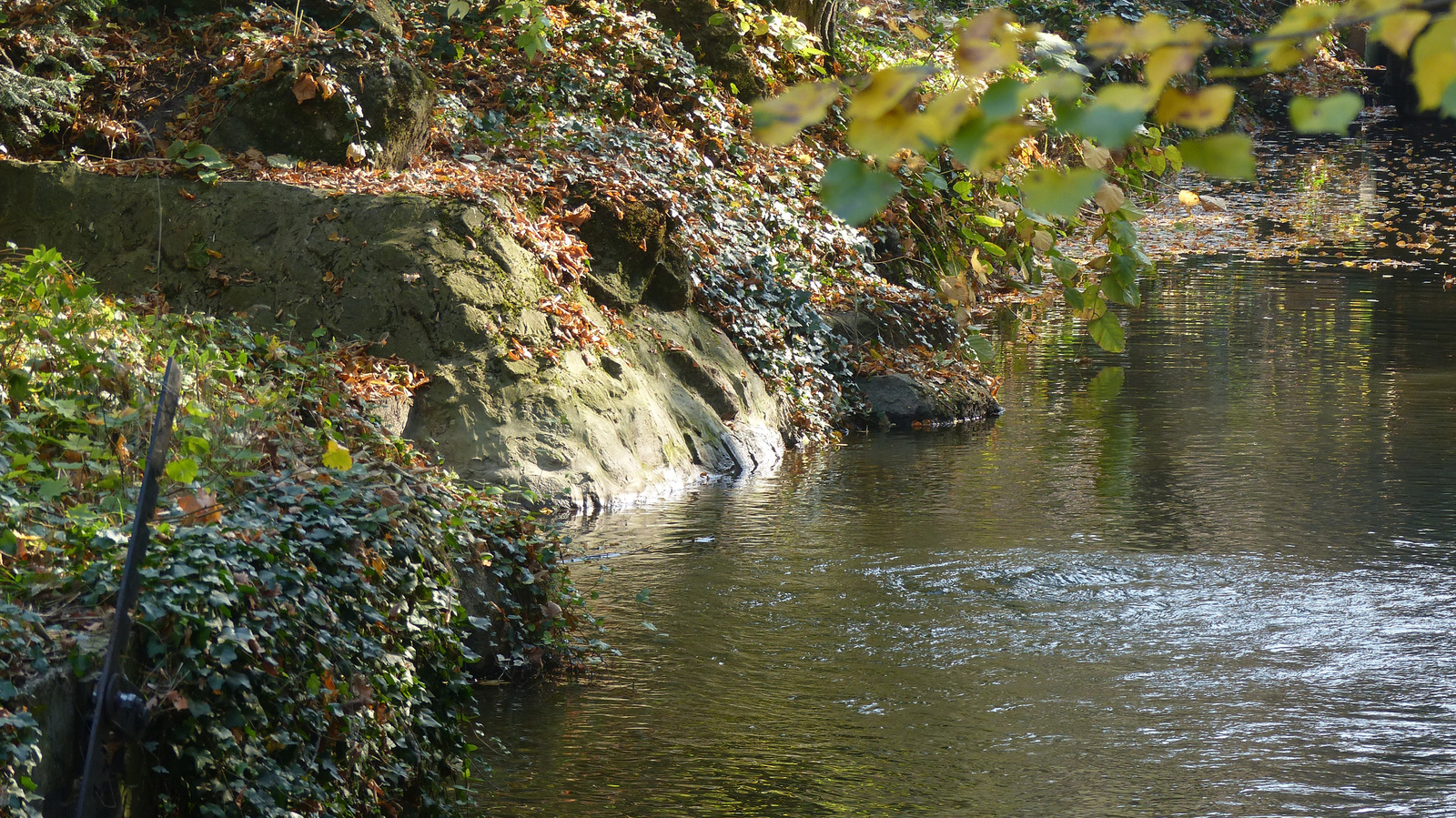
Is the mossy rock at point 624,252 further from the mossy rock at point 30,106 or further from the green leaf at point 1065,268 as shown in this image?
the green leaf at point 1065,268

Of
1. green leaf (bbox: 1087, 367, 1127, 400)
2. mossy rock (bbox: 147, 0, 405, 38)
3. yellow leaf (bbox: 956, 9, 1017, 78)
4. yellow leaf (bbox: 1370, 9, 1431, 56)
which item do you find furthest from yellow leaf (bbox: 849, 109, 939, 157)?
green leaf (bbox: 1087, 367, 1127, 400)

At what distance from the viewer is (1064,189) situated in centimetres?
192

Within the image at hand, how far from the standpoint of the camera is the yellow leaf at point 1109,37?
1.89m

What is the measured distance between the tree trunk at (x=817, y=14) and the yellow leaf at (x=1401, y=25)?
50.3ft

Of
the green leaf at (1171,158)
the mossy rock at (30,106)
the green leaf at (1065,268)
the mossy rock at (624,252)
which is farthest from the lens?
the mossy rock at (624,252)

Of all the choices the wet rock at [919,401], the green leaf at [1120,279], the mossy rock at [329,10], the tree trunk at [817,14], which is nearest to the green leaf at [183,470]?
the green leaf at [1120,279]

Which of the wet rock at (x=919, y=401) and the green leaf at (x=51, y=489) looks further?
the wet rock at (x=919, y=401)

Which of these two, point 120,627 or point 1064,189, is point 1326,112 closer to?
point 1064,189

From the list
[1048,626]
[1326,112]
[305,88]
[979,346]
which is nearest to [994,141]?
[1326,112]

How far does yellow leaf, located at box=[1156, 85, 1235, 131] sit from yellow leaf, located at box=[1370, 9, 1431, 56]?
0.68 feet

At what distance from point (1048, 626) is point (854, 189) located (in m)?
5.27

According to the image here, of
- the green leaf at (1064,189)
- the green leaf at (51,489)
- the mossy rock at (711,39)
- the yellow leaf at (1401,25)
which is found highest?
the mossy rock at (711,39)

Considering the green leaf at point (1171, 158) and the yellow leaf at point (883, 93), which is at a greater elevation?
the green leaf at point (1171, 158)

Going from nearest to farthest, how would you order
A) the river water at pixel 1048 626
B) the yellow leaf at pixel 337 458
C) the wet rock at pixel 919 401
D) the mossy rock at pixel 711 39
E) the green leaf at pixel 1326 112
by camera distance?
the green leaf at pixel 1326 112 → the yellow leaf at pixel 337 458 → the river water at pixel 1048 626 → the wet rock at pixel 919 401 → the mossy rock at pixel 711 39
